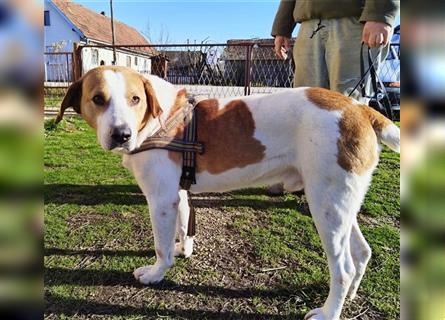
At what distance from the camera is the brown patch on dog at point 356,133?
1.98 metres

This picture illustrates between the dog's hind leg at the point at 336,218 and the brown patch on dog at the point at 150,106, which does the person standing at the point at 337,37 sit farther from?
the brown patch on dog at the point at 150,106

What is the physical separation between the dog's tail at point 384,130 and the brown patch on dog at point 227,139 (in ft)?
2.19

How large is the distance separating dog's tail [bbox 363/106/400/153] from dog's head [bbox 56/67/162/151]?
4.37 ft

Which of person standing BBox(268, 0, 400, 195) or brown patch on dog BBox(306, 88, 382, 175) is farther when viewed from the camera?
person standing BBox(268, 0, 400, 195)

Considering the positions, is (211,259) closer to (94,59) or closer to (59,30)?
(94,59)

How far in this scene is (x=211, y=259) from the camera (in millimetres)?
2838

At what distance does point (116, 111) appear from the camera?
2076 mm

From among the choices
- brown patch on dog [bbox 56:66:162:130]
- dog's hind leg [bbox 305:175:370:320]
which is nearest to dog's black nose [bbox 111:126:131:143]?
brown patch on dog [bbox 56:66:162:130]

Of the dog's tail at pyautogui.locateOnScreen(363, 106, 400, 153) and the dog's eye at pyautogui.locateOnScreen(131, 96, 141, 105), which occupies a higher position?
the dog's eye at pyautogui.locateOnScreen(131, 96, 141, 105)

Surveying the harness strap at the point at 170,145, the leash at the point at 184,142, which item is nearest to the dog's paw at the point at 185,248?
the leash at the point at 184,142

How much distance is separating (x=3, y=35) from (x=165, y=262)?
2.10m

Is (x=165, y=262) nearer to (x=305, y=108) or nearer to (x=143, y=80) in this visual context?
(x=143, y=80)

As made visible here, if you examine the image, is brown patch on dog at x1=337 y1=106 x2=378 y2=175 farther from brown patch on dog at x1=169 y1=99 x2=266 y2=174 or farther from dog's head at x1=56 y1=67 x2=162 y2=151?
dog's head at x1=56 y1=67 x2=162 y2=151

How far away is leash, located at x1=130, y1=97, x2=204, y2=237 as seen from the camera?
2.29 meters
